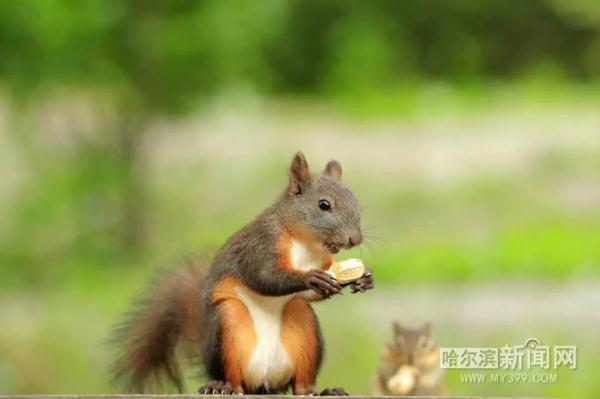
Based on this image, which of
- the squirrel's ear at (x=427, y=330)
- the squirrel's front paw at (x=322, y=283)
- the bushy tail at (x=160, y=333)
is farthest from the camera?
the squirrel's ear at (x=427, y=330)

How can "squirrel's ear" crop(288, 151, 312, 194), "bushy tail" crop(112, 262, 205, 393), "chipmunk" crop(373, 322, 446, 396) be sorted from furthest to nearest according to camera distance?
"chipmunk" crop(373, 322, 446, 396), "bushy tail" crop(112, 262, 205, 393), "squirrel's ear" crop(288, 151, 312, 194)

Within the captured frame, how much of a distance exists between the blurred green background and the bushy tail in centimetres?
303

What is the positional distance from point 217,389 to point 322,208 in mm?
469

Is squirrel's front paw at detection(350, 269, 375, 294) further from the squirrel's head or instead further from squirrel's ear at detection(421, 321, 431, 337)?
squirrel's ear at detection(421, 321, 431, 337)

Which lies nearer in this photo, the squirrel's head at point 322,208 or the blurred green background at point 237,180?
the squirrel's head at point 322,208

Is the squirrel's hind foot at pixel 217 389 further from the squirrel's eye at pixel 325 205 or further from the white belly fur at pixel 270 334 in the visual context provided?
the squirrel's eye at pixel 325 205

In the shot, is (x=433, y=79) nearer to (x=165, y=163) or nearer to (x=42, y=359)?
(x=165, y=163)

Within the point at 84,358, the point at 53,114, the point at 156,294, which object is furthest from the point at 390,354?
the point at 53,114

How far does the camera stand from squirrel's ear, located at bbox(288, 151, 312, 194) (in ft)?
10.8

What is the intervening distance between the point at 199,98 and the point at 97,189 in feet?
3.04

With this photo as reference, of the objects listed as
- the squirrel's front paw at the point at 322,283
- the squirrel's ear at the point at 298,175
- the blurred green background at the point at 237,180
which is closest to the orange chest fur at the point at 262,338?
the squirrel's front paw at the point at 322,283

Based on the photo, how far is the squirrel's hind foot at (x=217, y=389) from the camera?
3098 millimetres

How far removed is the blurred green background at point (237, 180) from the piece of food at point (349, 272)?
11.5 feet

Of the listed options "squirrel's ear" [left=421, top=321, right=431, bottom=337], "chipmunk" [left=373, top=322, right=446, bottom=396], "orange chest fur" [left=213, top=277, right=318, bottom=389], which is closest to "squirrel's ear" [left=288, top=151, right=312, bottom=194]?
"orange chest fur" [left=213, top=277, right=318, bottom=389]
